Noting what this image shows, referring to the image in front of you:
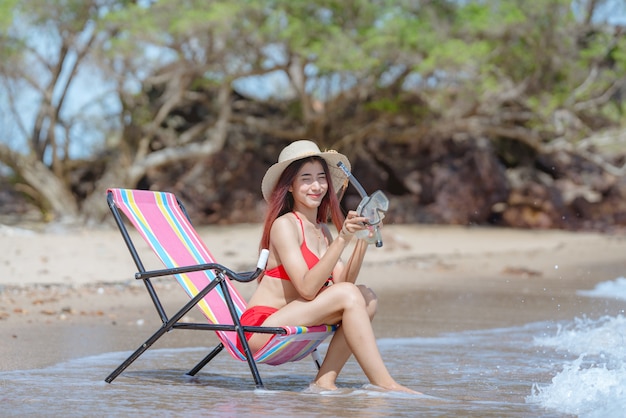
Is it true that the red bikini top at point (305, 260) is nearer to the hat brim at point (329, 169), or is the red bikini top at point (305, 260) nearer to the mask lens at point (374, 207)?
the hat brim at point (329, 169)

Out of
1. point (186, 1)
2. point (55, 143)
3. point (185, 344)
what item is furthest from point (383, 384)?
point (55, 143)

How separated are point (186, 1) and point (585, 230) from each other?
9.44 metres

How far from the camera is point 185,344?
5617 millimetres

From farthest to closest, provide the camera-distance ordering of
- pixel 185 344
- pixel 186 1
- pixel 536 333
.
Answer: pixel 186 1, pixel 536 333, pixel 185 344

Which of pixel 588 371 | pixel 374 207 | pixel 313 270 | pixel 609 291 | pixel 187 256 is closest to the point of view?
pixel 374 207

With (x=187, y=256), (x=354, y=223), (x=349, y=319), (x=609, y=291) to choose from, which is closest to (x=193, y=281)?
(x=187, y=256)

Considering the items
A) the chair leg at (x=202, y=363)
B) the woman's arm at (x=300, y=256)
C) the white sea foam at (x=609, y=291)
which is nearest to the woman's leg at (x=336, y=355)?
the woman's arm at (x=300, y=256)

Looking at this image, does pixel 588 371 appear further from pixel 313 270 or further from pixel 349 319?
pixel 313 270

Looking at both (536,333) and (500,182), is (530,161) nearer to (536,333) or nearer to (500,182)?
(500,182)

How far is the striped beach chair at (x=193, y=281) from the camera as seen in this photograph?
3.91m

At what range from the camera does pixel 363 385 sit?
409 cm

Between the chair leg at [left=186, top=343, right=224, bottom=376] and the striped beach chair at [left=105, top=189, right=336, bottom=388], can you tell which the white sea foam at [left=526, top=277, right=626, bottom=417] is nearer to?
the striped beach chair at [left=105, top=189, right=336, bottom=388]

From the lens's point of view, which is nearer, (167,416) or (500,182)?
(167,416)

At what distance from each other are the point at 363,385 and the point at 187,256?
3.42ft
